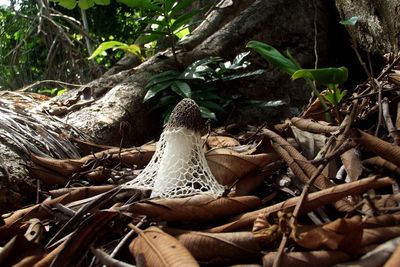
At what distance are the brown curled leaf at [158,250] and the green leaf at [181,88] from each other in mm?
1813

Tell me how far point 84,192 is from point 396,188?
3.06ft

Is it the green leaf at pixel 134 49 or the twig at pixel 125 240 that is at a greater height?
the green leaf at pixel 134 49

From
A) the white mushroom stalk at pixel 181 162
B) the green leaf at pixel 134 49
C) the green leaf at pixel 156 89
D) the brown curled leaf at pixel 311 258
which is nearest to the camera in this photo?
the brown curled leaf at pixel 311 258

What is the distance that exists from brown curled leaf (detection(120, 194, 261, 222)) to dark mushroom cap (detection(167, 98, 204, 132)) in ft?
1.11

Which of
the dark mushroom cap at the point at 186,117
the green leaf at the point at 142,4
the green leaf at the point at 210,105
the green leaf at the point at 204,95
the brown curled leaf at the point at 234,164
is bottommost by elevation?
the green leaf at the point at 210,105

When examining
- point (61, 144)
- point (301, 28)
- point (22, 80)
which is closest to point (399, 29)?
point (301, 28)

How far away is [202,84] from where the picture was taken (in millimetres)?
3129

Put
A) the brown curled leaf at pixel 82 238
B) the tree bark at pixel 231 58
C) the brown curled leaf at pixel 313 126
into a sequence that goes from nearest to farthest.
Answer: the brown curled leaf at pixel 82 238 < the brown curled leaf at pixel 313 126 < the tree bark at pixel 231 58

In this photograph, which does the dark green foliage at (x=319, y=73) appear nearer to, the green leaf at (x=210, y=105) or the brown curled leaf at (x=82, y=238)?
the brown curled leaf at (x=82, y=238)

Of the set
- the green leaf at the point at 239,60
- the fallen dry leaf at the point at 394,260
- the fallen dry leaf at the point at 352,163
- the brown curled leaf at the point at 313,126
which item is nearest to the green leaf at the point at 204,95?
the green leaf at the point at 239,60

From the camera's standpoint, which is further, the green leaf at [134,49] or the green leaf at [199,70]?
the green leaf at [134,49]

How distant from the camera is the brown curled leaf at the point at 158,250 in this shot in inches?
36.6

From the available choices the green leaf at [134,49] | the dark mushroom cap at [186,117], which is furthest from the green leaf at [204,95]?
the dark mushroom cap at [186,117]

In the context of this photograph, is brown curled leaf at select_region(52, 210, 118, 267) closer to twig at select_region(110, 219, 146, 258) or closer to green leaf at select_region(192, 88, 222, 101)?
twig at select_region(110, 219, 146, 258)
